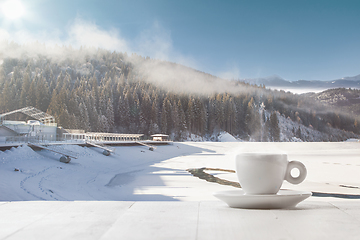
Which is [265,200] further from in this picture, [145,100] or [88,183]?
[145,100]

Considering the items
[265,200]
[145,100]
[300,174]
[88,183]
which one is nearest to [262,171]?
[265,200]

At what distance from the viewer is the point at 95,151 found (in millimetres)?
24359

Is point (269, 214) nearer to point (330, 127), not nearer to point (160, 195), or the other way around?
point (160, 195)

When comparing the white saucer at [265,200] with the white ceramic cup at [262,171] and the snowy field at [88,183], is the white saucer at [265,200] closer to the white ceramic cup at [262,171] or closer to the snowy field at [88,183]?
the white ceramic cup at [262,171]

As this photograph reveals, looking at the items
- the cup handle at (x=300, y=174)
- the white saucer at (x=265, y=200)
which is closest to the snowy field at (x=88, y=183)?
the cup handle at (x=300, y=174)

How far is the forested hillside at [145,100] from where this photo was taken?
61656 mm

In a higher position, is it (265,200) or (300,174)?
(300,174)

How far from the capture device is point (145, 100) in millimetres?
70188

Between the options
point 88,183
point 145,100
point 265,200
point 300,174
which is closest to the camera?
Answer: point 265,200

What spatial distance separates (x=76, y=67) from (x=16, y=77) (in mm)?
35559

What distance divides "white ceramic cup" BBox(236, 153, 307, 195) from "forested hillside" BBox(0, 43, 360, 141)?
53.6 metres

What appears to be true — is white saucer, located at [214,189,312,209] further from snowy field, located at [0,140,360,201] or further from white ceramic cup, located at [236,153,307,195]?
snowy field, located at [0,140,360,201]

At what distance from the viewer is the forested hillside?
61656 millimetres

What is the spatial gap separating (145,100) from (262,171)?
6881 centimetres
